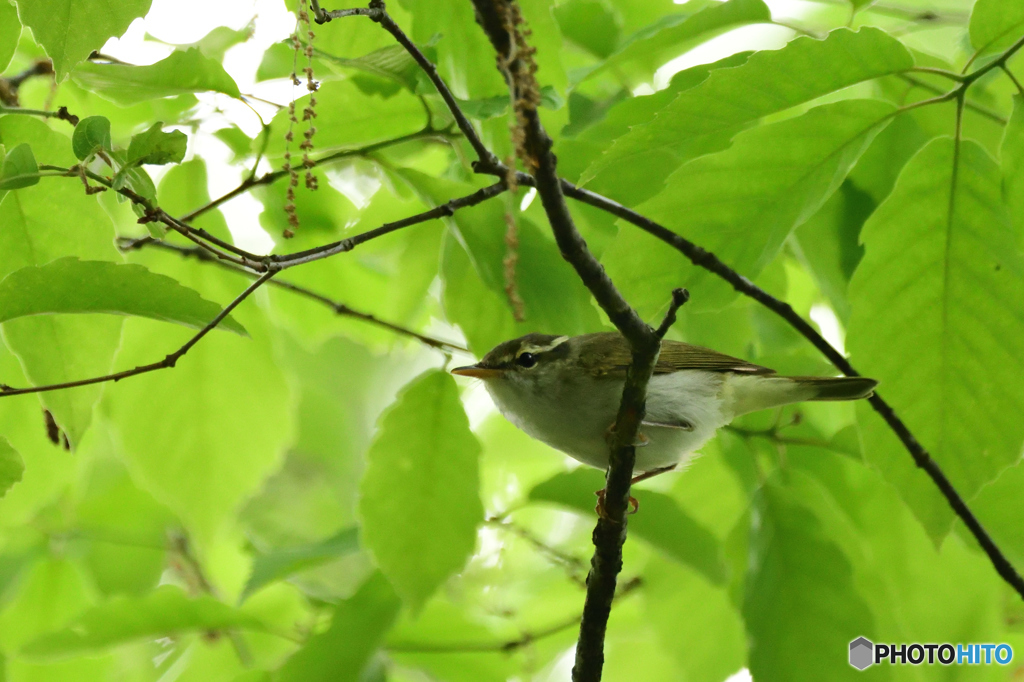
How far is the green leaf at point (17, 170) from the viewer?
1316 mm

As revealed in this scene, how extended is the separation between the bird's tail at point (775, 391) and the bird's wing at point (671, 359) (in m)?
0.05

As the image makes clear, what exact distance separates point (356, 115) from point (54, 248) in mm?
776

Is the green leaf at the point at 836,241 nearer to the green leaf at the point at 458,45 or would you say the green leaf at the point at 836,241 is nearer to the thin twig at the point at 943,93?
the thin twig at the point at 943,93

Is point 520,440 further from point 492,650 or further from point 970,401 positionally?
point 970,401

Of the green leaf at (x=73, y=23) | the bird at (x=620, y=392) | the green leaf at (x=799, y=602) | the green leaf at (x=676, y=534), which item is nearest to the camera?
the green leaf at (x=73, y=23)

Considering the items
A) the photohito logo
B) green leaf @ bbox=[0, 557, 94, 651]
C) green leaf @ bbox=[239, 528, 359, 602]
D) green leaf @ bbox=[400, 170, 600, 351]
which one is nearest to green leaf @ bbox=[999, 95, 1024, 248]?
green leaf @ bbox=[400, 170, 600, 351]

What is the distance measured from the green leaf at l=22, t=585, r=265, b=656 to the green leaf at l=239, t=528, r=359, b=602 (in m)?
0.14

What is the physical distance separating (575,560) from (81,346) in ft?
6.52

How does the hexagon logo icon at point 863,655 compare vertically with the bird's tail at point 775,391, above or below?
below

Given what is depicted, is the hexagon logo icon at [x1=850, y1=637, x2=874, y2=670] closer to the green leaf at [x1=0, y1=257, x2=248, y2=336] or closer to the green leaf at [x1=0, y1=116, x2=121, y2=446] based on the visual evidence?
the green leaf at [x1=0, y1=257, x2=248, y2=336]

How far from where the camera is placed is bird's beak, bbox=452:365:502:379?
8.56ft

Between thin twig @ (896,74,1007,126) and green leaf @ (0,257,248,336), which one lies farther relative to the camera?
thin twig @ (896,74,1007,126)

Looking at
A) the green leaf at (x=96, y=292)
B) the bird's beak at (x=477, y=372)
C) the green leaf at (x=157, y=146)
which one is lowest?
the green leaf at (x=96, y=292)

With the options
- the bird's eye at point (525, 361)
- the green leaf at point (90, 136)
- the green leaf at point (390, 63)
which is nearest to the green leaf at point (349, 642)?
the bird's eye at point (525, 361)
